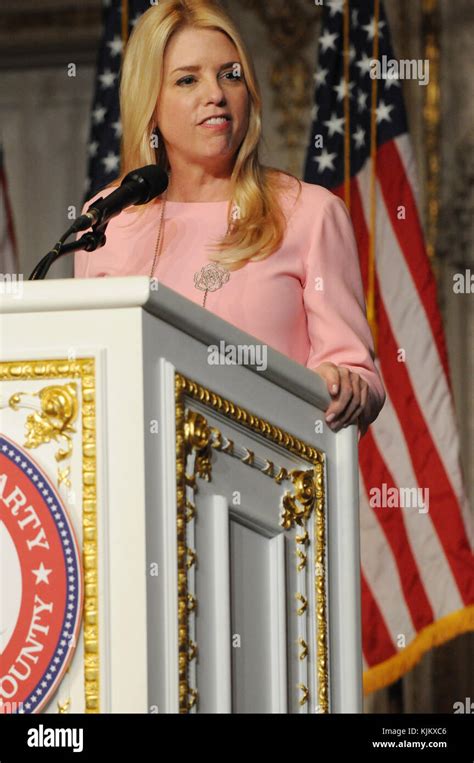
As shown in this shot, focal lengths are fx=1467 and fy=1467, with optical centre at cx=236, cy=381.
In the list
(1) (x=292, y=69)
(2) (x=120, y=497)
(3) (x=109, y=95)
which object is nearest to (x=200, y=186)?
(2) (x=120, y=497)

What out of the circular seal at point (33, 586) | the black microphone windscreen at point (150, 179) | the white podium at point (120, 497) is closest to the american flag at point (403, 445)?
the black microphone windscreen at point (150, 179)

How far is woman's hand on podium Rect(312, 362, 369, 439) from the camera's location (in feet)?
6.55

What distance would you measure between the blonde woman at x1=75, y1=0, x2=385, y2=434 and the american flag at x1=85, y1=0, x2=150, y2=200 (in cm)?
186

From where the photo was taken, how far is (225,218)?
Answer: 2303 mm

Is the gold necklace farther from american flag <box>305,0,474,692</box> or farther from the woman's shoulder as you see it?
american flag <box>305,0,474,692</box>

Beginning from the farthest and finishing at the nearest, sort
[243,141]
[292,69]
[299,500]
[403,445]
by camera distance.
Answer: [292,69] → [403,445] → [243,141] → [299,500]

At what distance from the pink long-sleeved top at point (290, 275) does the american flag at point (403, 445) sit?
174 cm

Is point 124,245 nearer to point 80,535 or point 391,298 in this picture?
point 80,535

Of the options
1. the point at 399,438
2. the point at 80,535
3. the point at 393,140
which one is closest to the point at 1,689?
the point at 80,535

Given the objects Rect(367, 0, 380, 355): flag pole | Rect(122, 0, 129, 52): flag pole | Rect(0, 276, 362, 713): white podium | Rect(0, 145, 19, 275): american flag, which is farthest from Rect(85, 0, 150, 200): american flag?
Rect(0, 276, 362, 713): white podium

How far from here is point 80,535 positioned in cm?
147

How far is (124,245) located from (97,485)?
947 millimetres

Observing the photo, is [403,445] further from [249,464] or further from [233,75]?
[249,464]

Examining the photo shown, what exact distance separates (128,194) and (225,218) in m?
0.33
